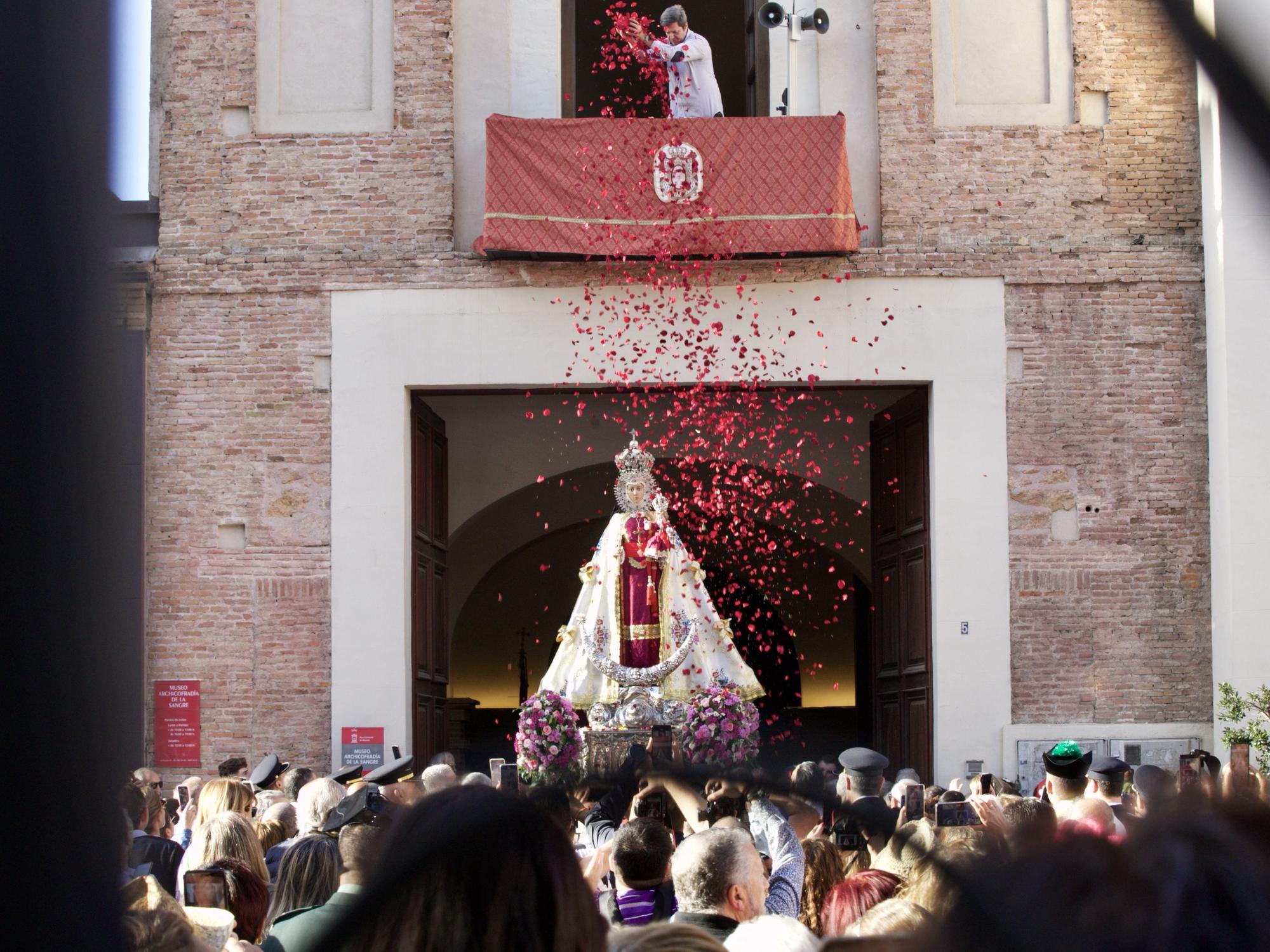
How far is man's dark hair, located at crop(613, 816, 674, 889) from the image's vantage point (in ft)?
7.17

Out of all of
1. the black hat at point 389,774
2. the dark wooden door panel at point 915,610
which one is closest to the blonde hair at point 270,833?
the black hat at point 389,774

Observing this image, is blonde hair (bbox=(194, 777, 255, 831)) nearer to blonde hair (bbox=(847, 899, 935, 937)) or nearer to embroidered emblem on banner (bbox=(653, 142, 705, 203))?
blonde hair (bbox=(847, 899, 935, 937))

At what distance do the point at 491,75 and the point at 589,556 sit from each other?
8.39 metres

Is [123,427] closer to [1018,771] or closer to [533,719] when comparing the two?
[533,719]

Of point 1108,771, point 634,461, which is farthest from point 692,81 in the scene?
point 1108,771

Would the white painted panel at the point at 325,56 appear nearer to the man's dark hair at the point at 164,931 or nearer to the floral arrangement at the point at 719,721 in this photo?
the floral arrangement at the point at 719,721

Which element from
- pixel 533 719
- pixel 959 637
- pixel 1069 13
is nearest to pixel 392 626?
pixel 533 719

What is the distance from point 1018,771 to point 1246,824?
39.9ft

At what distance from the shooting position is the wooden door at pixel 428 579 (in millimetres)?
13273

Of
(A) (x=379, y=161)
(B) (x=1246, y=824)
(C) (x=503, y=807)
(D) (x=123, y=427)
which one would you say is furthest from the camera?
(A) (x=379, y=161)

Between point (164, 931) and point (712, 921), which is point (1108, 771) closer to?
point (712, 921)

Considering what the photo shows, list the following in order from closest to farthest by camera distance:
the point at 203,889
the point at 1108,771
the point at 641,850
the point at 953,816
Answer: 1. the point at 641,850
2. the point at 953,816
3. the point at 203,889
4. the point at 1108,771

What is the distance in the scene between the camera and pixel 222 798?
5824 millimetres

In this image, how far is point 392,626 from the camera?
42.1 ft
